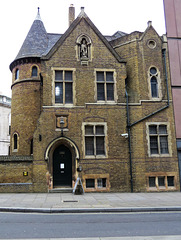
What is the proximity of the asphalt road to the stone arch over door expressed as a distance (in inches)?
256

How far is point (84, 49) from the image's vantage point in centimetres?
1770

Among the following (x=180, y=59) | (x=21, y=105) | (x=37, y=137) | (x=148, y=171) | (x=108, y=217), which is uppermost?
(x=180, y=59)

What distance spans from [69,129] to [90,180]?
3.65 meters

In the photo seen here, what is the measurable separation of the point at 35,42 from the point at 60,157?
11.4 meters

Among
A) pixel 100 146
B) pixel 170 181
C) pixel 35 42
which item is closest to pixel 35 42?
pixel 35 42

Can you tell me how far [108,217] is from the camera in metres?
9.27

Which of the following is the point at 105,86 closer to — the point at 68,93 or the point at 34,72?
the point at 68,93

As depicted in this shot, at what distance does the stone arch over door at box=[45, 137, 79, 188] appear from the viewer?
1616 centimetres

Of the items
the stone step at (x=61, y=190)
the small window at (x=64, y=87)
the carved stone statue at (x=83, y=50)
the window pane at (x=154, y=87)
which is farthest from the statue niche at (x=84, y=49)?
the stone step at (x=61, y=190)

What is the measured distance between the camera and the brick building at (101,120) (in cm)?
1625

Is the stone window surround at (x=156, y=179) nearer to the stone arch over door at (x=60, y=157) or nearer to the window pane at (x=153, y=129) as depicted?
the window pane at (x=153, y=129)

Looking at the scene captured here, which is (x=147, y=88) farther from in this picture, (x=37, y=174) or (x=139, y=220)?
(x=139, y=220)

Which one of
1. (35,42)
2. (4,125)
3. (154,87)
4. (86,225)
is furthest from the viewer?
(4,125)

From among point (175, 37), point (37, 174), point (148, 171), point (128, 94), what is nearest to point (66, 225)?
point (37, 174)
